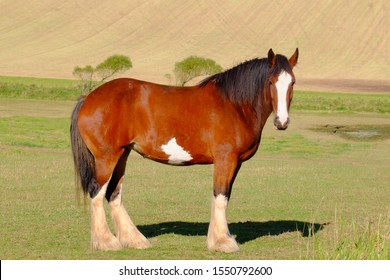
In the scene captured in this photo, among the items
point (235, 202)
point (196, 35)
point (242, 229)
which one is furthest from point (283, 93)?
point (196, 35)

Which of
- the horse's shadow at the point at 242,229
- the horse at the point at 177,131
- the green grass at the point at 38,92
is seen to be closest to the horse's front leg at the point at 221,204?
the horse at the point at 177,131

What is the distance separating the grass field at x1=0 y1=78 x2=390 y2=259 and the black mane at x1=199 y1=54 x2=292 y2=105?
1.97m

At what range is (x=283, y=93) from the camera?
33.4 ft

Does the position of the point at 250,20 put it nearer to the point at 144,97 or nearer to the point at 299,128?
the point at 299,128

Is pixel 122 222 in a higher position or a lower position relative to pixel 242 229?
higher

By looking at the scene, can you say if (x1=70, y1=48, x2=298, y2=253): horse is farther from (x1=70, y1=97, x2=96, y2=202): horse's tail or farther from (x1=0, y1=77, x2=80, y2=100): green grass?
(x1=0, y1=77, x2=80, y2=100): green grass

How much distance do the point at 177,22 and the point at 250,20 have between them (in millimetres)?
10436

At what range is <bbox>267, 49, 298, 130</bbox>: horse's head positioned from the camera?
33.0ft

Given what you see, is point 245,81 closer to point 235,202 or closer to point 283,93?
point 283,93

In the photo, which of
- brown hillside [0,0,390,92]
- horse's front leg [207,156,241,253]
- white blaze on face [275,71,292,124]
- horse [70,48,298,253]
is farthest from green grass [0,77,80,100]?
white blaze on face [275,71,292,124]

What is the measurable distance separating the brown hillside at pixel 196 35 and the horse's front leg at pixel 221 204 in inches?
3302

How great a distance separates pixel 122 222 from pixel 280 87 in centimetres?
280

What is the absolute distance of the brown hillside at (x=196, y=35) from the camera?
3967 inches

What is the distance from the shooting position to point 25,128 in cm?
3600
